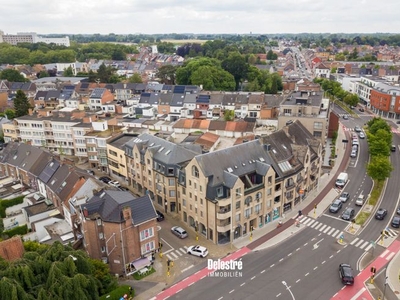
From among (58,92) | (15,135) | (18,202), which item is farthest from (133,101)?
(18,202)

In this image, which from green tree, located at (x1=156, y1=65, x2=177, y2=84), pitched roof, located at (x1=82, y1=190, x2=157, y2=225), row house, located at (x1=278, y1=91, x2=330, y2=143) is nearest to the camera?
pitched roof, located at (x1=82, y1=190, x2=157, y2=225)

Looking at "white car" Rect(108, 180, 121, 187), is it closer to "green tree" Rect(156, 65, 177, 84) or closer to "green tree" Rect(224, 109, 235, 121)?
"green tree" Rect(224, 109, 235, 121)

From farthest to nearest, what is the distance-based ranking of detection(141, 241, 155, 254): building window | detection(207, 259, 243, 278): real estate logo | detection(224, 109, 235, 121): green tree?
1. detection(224, 109, 235, 121): green tree
2. detection(141, 241, 155, 254): building window
3. detection(207, 259, 243, 278): real estate logo

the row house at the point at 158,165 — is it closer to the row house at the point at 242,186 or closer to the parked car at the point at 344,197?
the row house at the point at 242,186

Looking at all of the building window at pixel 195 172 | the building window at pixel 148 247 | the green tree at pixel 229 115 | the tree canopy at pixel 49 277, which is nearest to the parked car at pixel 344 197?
the building window at pixel 195 172

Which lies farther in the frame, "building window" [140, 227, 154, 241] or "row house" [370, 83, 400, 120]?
"row house" [370, 83, 400, 120]

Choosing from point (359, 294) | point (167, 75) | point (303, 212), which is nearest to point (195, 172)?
point (303, 212)

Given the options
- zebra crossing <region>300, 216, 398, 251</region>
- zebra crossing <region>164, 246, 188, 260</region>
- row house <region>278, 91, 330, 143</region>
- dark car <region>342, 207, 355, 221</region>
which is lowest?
zebra crossing <region>164, 246, 188, 260</region>

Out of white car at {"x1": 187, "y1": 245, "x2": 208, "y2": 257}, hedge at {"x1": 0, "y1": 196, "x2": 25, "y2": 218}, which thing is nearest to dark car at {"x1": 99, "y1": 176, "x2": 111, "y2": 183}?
hedge at {"x1": 0, "y1": 196, "x2": 25, "y2": 218}
